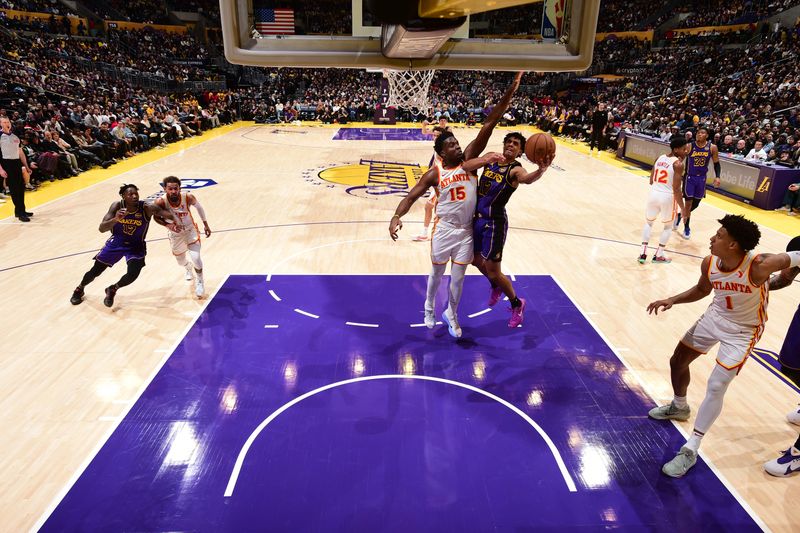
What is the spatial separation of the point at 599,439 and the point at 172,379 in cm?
348

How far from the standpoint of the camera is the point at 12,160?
316 inches

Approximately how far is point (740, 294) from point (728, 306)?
0.40 ft

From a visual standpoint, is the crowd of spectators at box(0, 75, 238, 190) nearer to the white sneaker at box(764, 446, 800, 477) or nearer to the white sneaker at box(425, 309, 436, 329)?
the white sneaker at box(425, 309, 436, 329)

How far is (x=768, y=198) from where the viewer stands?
10.2m

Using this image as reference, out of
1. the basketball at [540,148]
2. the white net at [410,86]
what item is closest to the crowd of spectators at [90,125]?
the white net at [410,86]

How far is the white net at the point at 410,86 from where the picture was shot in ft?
38.4

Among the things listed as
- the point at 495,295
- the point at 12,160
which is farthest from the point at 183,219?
the point at 12,160

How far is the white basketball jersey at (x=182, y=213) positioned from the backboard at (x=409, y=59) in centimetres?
174

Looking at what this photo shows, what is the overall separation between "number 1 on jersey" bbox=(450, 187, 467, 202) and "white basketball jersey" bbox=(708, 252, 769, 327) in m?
1.98

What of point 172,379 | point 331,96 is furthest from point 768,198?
point 331,96

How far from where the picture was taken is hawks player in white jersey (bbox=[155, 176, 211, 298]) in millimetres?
5430

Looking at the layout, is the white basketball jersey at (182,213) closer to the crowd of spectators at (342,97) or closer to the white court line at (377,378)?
the crowd of spectators at (342,97)

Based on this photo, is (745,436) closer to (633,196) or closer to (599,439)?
(599,439)

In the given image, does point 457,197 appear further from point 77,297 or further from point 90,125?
point 90,125
